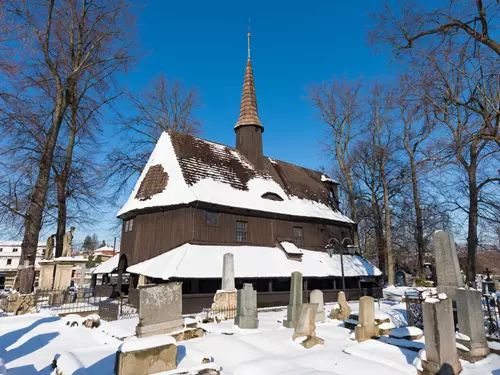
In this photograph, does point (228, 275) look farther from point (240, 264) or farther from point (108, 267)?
point (108, 267)

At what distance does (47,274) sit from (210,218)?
10220 mm

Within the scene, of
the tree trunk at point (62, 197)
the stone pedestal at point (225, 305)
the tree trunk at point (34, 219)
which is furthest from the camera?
the tree trunk at point (62, 197)

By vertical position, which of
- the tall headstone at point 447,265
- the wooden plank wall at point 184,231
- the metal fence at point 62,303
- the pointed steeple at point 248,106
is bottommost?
the metal fence at point 62,303

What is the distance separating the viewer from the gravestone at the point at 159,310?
8711mm

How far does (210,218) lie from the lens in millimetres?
18422

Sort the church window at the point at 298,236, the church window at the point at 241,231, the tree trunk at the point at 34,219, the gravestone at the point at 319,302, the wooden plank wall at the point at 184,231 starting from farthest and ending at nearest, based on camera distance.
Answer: the church window at the point at 298,236
the church window at the point at 241,231
the wooden plank wall at the point at 184,231
the tree trunk at the point at 34,219
the gravestone at the point at 319,302

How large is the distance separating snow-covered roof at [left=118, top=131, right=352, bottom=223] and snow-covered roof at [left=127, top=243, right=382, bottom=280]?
265 cm

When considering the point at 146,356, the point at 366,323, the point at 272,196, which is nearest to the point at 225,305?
the point at 366,323

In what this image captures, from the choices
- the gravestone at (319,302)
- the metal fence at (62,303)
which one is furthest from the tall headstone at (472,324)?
the metal fence at (62,303)

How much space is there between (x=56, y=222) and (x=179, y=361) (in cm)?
1917

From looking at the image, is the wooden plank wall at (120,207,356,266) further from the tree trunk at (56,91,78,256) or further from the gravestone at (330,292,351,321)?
the gravestone at (330,292,351,321)

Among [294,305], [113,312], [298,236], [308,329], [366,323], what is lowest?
[113,312]

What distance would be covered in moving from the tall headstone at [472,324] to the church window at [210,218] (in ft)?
42.5

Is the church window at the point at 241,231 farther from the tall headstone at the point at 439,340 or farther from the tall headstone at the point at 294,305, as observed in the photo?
the tall headstone at the point at 439,340
